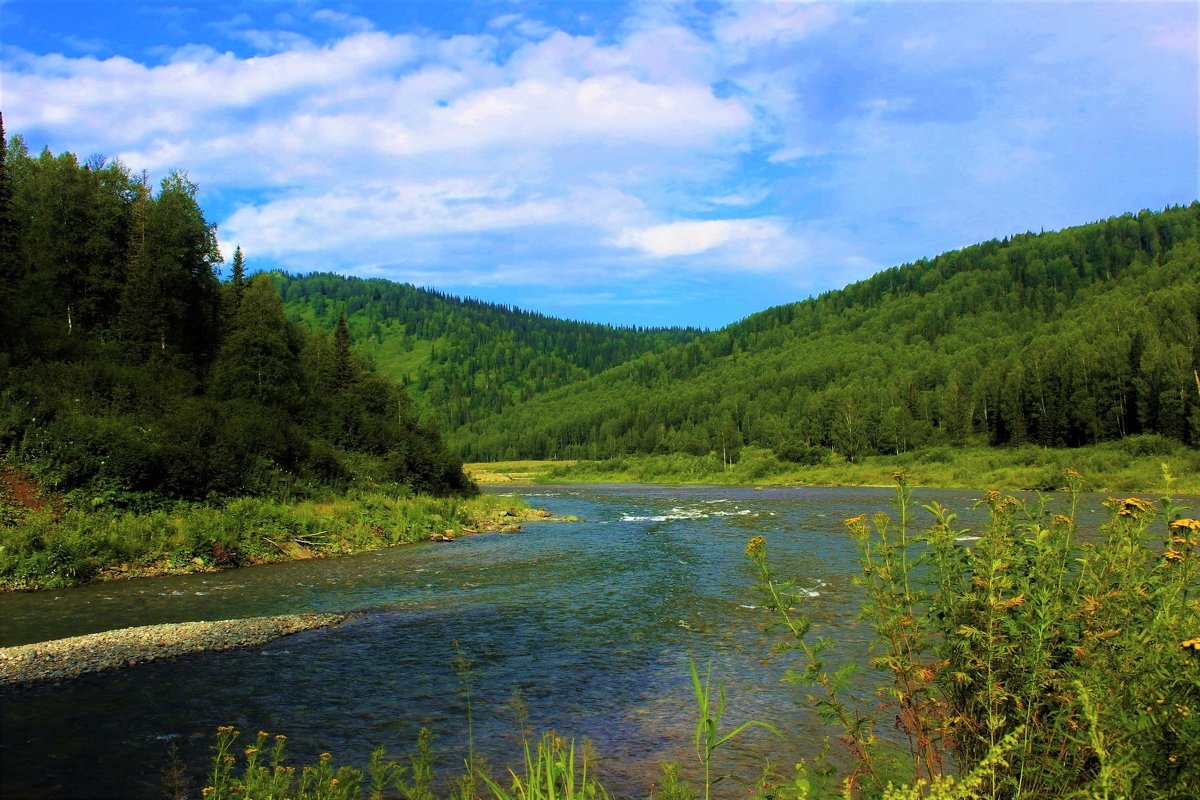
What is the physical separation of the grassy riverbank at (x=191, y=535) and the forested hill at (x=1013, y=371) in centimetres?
8449

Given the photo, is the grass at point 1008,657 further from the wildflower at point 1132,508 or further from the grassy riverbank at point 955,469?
the grassy riverbank at point 955,469

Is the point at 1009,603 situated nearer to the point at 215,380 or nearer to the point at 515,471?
the point at 215,380

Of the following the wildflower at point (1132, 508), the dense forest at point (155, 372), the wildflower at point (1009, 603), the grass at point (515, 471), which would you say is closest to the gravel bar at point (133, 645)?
the dense forest at point (155, 372)

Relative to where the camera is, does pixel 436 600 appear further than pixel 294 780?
Yes

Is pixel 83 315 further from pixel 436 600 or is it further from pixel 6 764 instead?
pixel 6 764

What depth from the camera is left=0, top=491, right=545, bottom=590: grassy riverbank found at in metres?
22.0

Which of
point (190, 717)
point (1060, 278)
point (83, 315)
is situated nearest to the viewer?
point (190, 717)

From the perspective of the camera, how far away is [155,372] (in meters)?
38.4

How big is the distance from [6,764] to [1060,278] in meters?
218

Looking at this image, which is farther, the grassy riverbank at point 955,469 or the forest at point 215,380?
the grassy riverbank at point 955,469

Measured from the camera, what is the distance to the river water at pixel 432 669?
381 inches

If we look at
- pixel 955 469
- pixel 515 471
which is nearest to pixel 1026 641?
pixel 955 469

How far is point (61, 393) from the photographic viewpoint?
3050 centimetres

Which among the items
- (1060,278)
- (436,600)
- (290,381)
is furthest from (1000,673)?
(1060,278)
